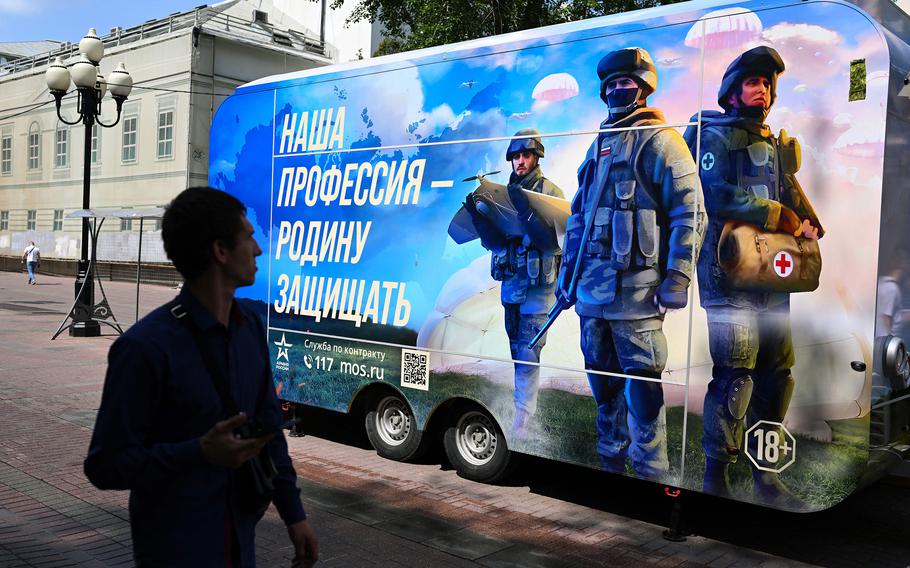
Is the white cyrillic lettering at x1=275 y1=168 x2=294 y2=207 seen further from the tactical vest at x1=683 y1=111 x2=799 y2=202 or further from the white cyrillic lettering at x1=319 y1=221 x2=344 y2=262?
the tactical vest at x1=683 y1=111 x2=799 y2=202

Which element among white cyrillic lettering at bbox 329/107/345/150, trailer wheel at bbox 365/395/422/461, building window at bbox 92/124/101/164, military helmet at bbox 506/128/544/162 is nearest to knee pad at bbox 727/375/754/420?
military helmet at bbox 506/128/544/162

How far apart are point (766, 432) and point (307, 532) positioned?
3254 mm

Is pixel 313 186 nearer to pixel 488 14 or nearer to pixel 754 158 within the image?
pixel 754 158

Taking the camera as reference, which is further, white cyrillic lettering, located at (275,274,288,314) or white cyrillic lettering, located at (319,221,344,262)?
white cyrillic lettering, located at (275,274,288,314)

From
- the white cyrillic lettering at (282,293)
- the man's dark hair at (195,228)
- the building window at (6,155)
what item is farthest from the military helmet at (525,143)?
the building window at (6,155)

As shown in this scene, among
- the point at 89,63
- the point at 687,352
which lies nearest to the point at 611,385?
the point at 687,352

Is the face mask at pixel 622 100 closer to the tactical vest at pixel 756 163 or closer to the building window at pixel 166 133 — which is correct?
the tactical vest at pixel 756 163

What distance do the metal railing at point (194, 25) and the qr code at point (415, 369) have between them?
Answer: 28.8m

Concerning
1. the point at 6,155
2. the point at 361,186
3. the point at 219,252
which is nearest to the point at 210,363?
the point at 219,252

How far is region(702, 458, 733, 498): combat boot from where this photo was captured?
4918mm

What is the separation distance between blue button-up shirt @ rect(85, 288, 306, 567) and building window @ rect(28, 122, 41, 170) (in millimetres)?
43354

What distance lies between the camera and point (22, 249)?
41.1 meters

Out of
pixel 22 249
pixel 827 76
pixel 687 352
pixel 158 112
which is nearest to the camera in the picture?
pixel 827 76

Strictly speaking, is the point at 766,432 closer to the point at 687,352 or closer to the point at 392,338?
the point at 687,352
